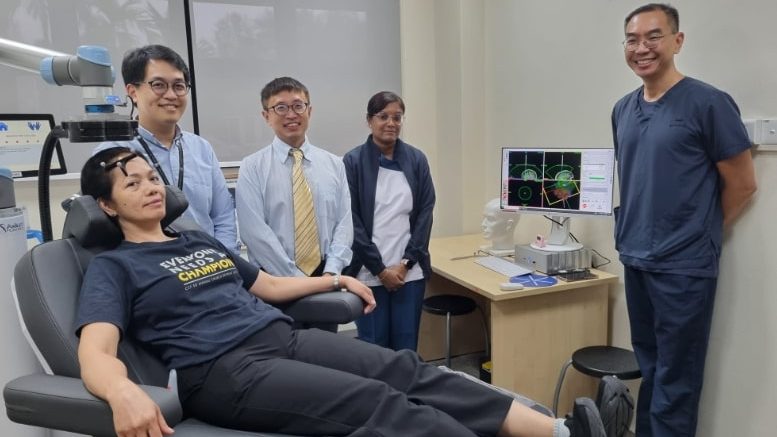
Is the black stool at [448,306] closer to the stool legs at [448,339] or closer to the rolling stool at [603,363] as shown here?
the stool legs at [448,339]

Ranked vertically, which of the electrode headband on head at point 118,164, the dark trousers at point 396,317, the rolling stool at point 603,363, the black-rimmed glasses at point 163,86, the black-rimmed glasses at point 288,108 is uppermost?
the black-rimmed glasses at point 163,86

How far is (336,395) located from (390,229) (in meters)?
1.23

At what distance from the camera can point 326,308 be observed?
A: 1.67m

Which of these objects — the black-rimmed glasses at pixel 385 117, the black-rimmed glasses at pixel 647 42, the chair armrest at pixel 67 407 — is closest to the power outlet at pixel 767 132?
the black-rimmed glasses at pixel 647 42

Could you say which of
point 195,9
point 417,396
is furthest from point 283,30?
point 417,396

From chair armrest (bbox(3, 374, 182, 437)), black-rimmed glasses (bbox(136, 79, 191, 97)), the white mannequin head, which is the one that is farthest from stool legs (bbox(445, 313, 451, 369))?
chair armrest (bbox(3, 374, 182, 437))

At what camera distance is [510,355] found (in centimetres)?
232

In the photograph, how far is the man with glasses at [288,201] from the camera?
1.95 meters

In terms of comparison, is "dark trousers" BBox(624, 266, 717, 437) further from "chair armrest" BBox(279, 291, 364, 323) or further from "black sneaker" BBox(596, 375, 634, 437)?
"chair armrest" BBox(279, 291, 364, 323)

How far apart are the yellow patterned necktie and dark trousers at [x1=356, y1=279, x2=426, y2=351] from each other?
1.56 feet

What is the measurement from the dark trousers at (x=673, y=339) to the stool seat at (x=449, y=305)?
3.06 feet

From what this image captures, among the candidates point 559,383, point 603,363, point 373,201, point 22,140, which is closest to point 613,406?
point 603,363

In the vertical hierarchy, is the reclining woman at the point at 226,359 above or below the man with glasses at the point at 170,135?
below

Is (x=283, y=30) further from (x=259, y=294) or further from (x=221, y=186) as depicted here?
(x=259, y=294)
